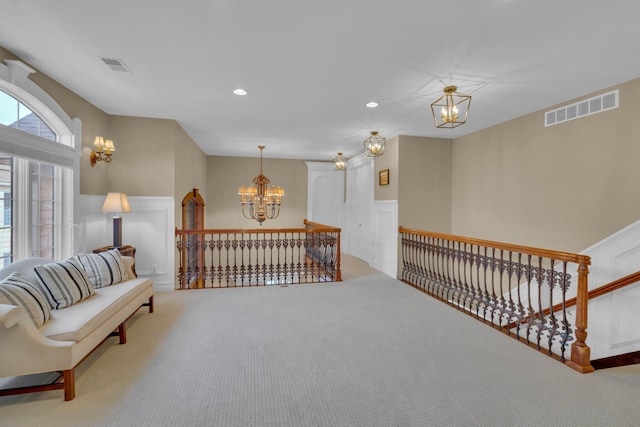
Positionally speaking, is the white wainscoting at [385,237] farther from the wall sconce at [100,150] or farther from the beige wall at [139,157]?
the wall sconce at [100,150]

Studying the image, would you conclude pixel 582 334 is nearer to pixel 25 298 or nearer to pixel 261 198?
pixel 25 298

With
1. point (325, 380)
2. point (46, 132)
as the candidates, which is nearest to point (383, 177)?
point (325, 380)

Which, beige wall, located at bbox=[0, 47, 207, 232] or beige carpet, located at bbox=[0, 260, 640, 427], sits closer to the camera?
beige carpet, located at bbox=[0, 260, 640, 427]

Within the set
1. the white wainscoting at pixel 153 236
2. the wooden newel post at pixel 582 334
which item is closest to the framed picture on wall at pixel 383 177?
the wooden newel post at pixel 582 334

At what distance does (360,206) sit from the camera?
7.68 metres

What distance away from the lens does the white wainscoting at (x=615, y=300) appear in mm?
3195

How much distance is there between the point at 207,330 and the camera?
10.5ft

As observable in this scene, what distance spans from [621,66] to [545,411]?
3.28m

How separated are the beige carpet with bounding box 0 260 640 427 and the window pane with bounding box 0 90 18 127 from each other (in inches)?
92.1

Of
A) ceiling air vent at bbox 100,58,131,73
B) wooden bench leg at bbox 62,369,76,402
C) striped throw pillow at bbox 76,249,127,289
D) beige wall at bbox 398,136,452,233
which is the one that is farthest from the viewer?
beige wall at bbox 398,136,452,233

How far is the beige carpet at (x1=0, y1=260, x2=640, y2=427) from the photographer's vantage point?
190 cm

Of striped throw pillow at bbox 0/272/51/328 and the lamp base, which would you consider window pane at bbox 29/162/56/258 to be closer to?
the lamp base

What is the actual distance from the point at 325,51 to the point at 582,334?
3296 mm

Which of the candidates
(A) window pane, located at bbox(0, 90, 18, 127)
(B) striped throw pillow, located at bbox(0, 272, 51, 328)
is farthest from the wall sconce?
(B) striped throw pillow, located at bbox(0, 272, 51, 328)
